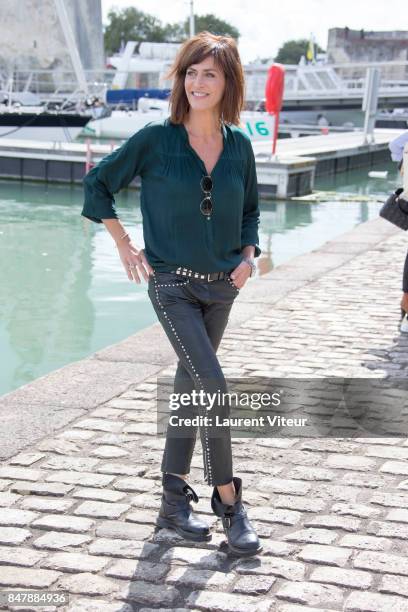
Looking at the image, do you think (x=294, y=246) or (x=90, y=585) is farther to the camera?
(x=294, y=246)

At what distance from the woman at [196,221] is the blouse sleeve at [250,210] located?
58 millimetres

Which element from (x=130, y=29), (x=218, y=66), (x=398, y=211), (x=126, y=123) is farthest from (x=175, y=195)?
(x=130, y=29)

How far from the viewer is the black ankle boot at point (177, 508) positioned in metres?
3.80

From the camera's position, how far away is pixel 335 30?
93375 millimetres

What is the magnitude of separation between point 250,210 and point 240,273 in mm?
351

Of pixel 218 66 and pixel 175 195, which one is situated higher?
pixel 218 66

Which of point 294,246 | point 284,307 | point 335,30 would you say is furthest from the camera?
point 335,30

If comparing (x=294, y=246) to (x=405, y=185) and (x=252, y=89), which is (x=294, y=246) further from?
(x=252, y=89)

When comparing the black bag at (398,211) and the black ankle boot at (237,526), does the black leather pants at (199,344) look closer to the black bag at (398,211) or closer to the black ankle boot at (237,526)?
the black ankle boot at (237,526)

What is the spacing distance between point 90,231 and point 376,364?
32.5 ft

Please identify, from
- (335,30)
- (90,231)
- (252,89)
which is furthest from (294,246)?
(335,30)

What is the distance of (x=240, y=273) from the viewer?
12.4 ft

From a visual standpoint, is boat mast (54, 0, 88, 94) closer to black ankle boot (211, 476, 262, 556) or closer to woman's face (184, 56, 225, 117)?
woman's face (184, 56, 225, 117)

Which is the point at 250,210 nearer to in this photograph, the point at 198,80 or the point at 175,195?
the point at 175,195
